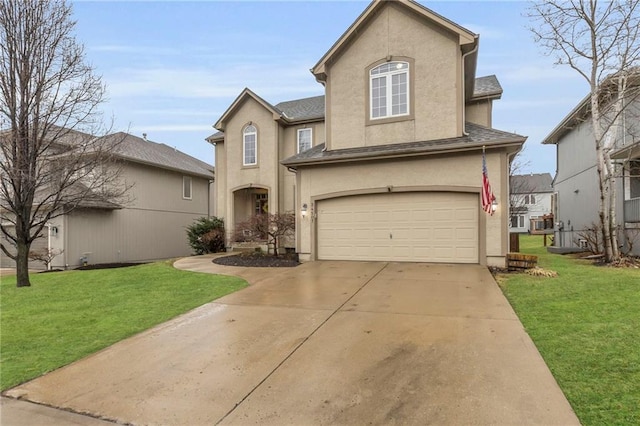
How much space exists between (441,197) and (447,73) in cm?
419

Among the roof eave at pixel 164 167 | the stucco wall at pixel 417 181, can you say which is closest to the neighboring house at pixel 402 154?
the stucco wall at pixel 417 181

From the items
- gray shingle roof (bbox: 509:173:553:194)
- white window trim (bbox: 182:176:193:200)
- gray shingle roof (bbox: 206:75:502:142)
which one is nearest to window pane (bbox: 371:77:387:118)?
gray shingle roof (bbox: 206:75:502:142)

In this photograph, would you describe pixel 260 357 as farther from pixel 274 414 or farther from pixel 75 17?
pixel 75 17

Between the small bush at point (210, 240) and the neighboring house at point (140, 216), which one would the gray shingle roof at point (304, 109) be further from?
the neighboring house at point (140, 216)

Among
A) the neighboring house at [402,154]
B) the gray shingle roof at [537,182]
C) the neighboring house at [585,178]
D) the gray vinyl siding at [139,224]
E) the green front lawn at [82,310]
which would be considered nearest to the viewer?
the green front lawn at [82,310]

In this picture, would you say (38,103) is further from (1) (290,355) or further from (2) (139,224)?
(2) (139,224)

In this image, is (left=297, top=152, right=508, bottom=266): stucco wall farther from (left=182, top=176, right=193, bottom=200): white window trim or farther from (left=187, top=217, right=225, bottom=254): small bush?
(left=182, top=176, right=193, bottom=200): white window trim

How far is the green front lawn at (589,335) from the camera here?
9.93ft

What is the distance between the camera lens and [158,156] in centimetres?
2122

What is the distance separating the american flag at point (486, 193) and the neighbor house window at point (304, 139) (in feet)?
29.6

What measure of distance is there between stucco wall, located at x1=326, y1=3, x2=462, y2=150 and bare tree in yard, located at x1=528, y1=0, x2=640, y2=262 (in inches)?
142

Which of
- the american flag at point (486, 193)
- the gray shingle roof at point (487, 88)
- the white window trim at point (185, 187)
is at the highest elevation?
the gray shingle roof at point (487, 88)

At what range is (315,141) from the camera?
661 inches

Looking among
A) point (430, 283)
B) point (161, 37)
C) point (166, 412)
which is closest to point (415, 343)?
point (166, 412)
